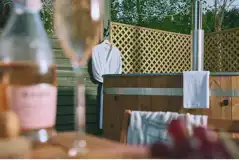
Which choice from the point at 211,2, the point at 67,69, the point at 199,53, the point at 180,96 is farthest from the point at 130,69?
the point at 211,2

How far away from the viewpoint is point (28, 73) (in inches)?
23.9

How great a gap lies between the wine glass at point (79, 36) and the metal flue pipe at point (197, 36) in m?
3.31

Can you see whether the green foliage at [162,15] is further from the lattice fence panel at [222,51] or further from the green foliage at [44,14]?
the green foliage at [44,14]

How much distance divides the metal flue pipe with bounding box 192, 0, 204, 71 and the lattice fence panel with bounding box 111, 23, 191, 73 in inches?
70.2


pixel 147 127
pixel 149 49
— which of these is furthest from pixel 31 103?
pixel 149 49

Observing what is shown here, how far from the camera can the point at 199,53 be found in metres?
3.89

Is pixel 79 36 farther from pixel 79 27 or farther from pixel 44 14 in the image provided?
pixel 44 14

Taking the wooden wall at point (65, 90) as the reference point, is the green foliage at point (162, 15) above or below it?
above

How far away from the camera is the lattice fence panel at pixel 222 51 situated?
6.79m

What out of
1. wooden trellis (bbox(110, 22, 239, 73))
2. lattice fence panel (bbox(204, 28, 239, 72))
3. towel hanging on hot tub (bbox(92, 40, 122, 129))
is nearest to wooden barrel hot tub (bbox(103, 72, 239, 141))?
towel hanging on hot tub (bbox(92, 40, 122, 129))

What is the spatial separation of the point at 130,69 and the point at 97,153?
→ 547 centimetres

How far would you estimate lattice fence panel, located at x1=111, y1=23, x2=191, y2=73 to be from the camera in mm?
5824

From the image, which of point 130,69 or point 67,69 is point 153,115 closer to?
point 67,69

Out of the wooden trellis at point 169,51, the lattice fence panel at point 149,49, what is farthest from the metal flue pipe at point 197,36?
the wooden trellis at point 169,51
